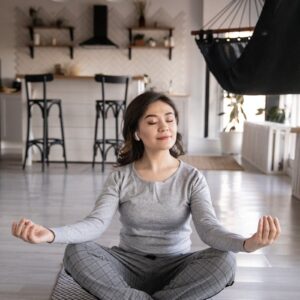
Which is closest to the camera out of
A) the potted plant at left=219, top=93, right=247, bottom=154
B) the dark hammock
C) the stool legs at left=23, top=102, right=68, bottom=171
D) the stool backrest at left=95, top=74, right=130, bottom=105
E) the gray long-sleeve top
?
the gray long-sleeve top

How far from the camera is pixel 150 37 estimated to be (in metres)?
7.16

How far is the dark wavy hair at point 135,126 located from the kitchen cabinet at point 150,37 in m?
5.55

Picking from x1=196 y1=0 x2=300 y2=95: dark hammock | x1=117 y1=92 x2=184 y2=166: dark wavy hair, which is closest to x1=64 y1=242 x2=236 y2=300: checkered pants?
x1=117 y1=92 x2=184 y2=166: dark wavy hair

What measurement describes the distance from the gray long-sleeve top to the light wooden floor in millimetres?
479

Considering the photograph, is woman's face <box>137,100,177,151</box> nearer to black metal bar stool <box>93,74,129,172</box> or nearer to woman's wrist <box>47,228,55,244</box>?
woman's wrist <box>47,228,55,244</box>

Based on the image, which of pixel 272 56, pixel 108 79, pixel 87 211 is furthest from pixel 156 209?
pixel 108 79

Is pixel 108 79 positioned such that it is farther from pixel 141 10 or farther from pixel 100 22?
pixel 141 10

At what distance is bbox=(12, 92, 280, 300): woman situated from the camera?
1.40m

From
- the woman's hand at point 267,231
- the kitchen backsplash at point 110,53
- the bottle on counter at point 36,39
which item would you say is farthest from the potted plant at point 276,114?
the woman's hand at point 267,231

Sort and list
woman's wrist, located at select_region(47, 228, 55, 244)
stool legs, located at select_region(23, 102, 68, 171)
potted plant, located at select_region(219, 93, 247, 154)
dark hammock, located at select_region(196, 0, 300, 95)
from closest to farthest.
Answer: woman's wrist, located at select_region(47, 228, 55, 244)
dark hammock, located at select_region(196, 0, 300, 95)
stool legs, located at select_region(23, 102, 68, 171)
potted plant, located at select_region(219, 93, 247, 154)

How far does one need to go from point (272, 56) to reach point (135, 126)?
1.35 m

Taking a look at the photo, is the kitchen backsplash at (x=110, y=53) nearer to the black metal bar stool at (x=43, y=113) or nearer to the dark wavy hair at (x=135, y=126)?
the black metal bar stool at (x=43, y=113)

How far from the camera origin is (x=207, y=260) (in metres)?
1.44

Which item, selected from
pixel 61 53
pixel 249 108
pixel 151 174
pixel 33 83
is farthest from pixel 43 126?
pixel 151 174
